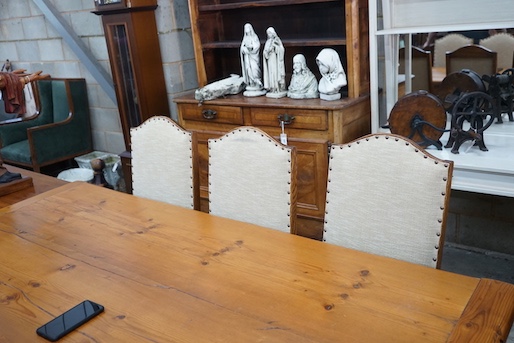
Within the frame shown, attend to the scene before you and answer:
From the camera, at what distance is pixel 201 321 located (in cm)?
108

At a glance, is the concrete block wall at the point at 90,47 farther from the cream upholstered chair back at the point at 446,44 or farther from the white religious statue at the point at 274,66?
the cream upholstered chair back at the point at 446,44

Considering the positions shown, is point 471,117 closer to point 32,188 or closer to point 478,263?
point 478,263

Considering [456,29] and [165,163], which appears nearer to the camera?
[165,163]

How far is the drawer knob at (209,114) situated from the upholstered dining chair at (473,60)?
4.18 feet

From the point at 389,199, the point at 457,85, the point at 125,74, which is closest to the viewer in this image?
the point at 389,199

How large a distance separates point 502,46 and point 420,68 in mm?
412

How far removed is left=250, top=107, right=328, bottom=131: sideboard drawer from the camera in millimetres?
2459

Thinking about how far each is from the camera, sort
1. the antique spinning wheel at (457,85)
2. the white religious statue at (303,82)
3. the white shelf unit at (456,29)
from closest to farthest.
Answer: the white shelf unit at (456,29) → the antique spinning wheel at (457,85) → the white religious statue at (303,82)

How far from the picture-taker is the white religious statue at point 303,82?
8.61ft

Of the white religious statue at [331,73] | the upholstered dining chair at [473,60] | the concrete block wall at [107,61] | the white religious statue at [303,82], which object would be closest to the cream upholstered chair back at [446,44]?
the upholstered dining chair at [473,60]

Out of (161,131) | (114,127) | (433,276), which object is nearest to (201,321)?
(433,276)

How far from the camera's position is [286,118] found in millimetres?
2564

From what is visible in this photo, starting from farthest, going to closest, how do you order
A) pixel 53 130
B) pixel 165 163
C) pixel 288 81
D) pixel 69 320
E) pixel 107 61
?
1. pixel 53 130
2. pixel 107 61
3. pixel 288 81
4. pixel 165 163
5. pixel 69 320

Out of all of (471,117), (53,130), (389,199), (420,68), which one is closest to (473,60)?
(420,68)
